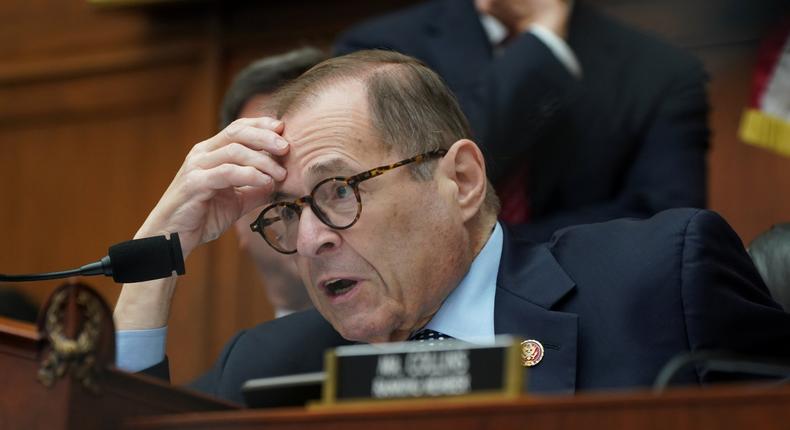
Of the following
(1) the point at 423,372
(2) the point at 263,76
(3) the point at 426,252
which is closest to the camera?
(1) the point at 423,372

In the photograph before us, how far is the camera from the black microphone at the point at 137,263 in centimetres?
233

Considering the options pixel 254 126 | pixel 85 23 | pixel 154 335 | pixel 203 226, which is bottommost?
pixel 154 335

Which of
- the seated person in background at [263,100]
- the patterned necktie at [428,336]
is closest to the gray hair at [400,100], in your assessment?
the patterned necktie at [428,336]

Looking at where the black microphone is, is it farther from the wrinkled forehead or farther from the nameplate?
the nameplate

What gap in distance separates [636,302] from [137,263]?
84 centimetres

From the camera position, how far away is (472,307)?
2529mm

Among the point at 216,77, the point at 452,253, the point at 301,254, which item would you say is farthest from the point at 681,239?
the point at 216,77

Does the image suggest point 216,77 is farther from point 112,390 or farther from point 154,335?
point 112,390

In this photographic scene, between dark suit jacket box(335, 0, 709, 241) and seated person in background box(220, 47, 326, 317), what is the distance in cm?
15

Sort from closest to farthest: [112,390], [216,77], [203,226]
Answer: [112,390], [203,226], [216,77]

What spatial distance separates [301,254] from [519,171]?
3.96ft

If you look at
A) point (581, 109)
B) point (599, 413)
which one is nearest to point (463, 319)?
point (599, 413)

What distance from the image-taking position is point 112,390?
1.74m

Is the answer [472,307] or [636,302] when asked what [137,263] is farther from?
[636,302]
